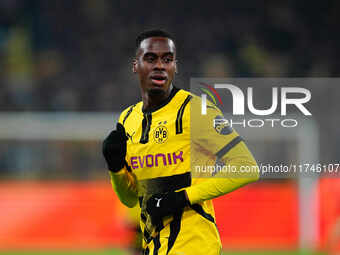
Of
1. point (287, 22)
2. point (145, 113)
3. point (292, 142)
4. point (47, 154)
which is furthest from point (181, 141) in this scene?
point (287, 22)

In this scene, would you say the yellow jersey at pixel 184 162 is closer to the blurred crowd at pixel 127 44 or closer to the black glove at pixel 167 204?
the black glove at pixel 167 204

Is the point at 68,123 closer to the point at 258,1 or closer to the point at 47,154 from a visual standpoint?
the point at 47,154

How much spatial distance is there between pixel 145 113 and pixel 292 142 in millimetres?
9167

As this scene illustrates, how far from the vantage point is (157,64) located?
3.93 meters

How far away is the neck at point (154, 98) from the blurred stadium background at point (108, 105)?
18.6 feet

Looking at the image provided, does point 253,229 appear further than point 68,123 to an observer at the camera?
No

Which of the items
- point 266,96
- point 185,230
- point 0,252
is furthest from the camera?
point 0,252

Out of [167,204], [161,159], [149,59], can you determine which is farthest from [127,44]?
[167,204]

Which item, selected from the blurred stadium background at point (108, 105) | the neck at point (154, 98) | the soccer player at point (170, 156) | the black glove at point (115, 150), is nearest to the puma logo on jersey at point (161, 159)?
the soccer player at point (170, 156)

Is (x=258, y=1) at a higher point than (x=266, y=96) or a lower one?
higher

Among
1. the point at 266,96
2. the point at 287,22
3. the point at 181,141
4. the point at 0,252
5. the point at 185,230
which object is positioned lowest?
the point at 0,252

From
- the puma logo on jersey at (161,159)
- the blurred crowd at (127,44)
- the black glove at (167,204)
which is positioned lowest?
the black glove at (167,204)

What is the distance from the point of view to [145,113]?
4133mm

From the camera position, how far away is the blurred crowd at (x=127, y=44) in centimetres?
1581
